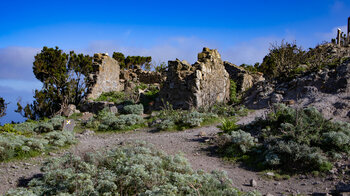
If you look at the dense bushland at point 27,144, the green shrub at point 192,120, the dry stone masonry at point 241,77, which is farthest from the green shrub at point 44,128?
the dry stone masonry at point 241,77

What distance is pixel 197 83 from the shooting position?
57.3ft

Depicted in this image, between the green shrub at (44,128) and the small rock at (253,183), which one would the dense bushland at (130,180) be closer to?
the small rock at (253,183)

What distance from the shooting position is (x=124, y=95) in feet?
71.4

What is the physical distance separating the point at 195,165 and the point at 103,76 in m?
16.1

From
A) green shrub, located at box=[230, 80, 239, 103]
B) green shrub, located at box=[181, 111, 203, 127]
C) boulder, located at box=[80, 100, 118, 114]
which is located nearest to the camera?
green shrub, located at box=[181, 111, 203, 127]

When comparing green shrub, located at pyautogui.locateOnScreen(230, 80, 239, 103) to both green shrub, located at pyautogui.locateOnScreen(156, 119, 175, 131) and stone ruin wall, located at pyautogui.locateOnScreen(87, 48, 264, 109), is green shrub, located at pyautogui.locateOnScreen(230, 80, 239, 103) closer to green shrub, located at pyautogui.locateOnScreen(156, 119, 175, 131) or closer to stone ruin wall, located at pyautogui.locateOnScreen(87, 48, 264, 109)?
stone ruin wall, located at pyautogui.locateOnScreen(87, 48, 264, 109)

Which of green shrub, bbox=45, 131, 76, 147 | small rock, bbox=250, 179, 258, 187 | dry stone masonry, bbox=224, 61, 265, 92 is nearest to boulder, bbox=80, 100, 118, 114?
green shrub, bbox=45, 131, 76, 147

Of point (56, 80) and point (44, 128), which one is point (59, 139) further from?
point (56, 80)

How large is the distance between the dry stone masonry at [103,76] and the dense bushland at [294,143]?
13.8 metres

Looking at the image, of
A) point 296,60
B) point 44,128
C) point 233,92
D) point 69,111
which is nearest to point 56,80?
point 69,111

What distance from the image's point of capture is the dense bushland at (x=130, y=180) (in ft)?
18.1

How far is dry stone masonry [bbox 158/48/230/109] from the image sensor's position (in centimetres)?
1738

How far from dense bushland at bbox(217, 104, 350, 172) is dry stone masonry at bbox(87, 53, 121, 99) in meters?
13.8

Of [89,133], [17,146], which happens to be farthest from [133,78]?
[17,146]
